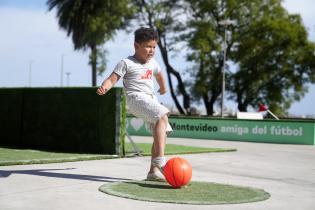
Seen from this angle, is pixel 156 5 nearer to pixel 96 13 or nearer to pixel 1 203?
pixel 96 13

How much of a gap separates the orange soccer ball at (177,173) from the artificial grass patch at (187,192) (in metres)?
0.09

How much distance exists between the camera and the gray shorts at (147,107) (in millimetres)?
7137

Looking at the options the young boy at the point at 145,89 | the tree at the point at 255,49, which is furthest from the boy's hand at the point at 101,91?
the tree at the point at 255,49

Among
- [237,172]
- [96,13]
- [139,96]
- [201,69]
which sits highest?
[96,13]

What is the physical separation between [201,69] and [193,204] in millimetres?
39645

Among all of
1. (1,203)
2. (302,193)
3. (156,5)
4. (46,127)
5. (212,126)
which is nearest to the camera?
(1,203)

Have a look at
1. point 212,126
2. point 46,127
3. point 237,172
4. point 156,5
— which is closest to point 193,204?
point 237,172

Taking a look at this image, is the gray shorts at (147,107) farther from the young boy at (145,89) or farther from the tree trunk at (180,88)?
the tree trunk at (180,88)

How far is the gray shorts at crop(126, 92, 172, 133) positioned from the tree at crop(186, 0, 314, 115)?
35.5 m

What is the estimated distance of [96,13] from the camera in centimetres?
4056

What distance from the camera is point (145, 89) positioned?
24.1 ft

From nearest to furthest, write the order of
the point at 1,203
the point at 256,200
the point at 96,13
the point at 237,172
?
the point at 1,203
the point at 256,200
the point at 237,172
the point at 96,13

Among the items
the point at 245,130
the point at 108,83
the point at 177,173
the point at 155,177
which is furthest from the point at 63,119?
the point at 245,130

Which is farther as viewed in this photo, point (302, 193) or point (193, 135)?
point (193, 135)
